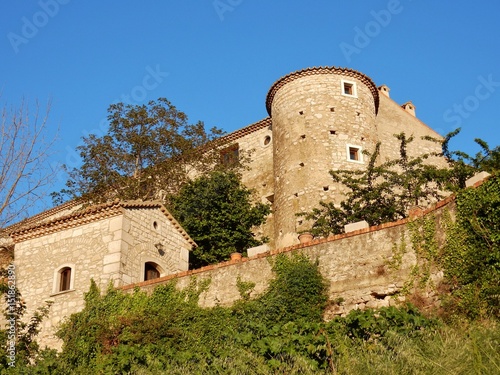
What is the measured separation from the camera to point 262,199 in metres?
30.9

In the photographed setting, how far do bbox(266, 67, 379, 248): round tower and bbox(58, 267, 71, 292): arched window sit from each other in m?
8.92

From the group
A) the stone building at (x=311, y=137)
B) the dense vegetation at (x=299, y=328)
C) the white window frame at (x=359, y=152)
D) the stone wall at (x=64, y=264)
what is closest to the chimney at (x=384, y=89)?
the stone building at (x=311, y=137)

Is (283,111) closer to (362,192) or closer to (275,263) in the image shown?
(362,192)

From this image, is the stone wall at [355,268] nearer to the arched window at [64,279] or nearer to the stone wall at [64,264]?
the stone wall at [64,264]

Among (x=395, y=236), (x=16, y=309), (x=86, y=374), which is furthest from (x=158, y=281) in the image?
(x=395, y=236)

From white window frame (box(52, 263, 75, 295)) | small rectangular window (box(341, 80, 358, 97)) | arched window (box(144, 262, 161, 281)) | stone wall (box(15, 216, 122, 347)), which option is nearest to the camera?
stone wall (box(15, 216, 122, 347))

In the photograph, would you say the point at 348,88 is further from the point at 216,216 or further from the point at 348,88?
the point at 216,216

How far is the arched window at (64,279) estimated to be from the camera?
19250 millimetres

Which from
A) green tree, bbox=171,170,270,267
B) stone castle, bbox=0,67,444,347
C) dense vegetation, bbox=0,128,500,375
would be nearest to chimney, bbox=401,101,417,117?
stone castle, bbox=0,67,444,347

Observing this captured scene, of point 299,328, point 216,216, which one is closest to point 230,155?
point 216,216

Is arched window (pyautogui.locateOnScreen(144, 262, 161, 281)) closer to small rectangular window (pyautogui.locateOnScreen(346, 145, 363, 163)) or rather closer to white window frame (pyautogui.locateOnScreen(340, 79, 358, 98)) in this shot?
small rectangular window (pyautogui.locateOnScreen(346, 145, 363, 163))

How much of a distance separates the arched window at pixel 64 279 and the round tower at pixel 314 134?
892 cm

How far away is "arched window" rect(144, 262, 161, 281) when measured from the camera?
784 inches

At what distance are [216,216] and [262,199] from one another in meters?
6.41
